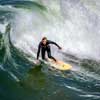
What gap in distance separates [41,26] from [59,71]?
21.6ft

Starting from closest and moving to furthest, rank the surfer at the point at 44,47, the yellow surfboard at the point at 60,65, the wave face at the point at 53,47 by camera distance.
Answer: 1. the wave face at the point at 53,47
2. the yellow surfboard at the point at 60,65
3. the surfer at the point at 44,47

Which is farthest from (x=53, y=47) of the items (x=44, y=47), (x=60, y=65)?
(x=60, y=65)

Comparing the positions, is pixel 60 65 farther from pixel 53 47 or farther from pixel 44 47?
pixel 53 47

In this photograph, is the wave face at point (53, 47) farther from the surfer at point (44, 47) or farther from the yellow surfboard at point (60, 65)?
the surfer at point (44, 47)

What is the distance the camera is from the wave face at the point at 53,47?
23219 mm

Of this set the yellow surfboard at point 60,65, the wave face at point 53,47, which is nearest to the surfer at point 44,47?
the yellow surfboard at point 60,65

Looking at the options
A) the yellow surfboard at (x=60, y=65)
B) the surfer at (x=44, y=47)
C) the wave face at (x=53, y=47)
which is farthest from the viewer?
the surfer at (x=44, y=47)

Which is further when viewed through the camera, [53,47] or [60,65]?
[53,47]

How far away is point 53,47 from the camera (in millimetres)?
29625

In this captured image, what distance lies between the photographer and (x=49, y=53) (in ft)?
88.3

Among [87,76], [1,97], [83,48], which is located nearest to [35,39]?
[83,48]

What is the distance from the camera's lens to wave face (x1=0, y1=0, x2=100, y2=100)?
23219mm

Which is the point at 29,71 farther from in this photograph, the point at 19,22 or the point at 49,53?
the point at 19,22

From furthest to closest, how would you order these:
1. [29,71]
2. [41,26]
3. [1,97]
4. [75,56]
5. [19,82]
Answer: [41,26], [75,56], [29,71], [19,82], [1,97]
